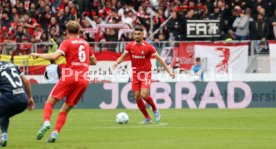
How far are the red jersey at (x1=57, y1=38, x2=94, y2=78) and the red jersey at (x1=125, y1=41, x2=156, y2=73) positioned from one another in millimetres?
5353

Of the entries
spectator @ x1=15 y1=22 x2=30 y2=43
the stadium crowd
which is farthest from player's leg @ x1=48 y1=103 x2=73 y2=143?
spectator @ x1=15 y1=22 x2=30 y2=43

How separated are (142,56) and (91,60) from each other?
488 cm

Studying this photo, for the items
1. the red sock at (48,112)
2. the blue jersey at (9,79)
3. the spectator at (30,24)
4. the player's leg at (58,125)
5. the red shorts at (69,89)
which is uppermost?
the spectator at (30,24)

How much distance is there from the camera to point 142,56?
72.0ft

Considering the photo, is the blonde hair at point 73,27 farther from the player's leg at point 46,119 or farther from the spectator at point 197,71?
the spectator at point 197,71

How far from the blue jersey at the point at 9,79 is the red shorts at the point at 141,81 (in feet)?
23.1

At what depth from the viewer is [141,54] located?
21.9m

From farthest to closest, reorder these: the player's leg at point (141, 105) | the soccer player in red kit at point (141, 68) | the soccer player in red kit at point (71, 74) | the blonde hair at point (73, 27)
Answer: the soccer player in red kit at point (141, 68) < the player's leg at point (141, 105) < the soccer player in red kit at point (71, 74) < the blonde hair at point (73, 27)

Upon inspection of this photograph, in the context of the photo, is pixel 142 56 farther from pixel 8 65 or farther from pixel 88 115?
pixel 8 65

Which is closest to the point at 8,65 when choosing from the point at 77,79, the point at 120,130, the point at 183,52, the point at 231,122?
the point at 77,79

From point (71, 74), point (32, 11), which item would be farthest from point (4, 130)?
point (32, 11)

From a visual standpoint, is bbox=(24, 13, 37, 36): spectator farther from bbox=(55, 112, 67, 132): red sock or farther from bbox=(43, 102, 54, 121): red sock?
bbox=(55, 112, 67, 132): red sock

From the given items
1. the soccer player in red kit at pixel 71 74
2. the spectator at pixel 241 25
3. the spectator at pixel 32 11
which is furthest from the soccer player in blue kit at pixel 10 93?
the spectator at pixel 32 11

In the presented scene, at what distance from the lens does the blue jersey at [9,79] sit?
14984mm
